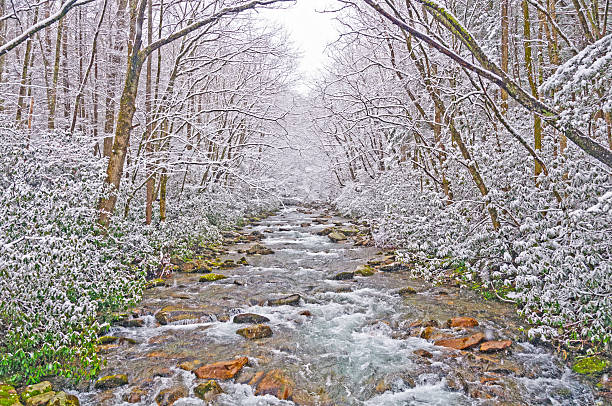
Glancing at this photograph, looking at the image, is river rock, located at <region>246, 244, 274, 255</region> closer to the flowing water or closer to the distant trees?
the distant trees

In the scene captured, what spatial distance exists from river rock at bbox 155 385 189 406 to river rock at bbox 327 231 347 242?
12.6 metres

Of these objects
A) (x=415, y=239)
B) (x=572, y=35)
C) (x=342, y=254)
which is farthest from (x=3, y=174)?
(x=572, y=35)

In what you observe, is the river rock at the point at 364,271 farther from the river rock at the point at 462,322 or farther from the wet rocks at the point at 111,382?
the wet rocks at the point at 111,382

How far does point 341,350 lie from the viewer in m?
6.95

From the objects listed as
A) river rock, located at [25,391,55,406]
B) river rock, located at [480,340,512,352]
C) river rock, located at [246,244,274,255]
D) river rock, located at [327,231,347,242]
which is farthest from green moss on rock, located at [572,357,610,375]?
river rock, located at [327,231,347,242]

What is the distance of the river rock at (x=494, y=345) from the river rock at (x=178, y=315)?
17.2 ft

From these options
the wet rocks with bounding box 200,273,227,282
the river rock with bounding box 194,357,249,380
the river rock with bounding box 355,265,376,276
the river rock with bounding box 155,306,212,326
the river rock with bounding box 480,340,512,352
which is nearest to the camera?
the river rock with bounding box 194,357,249,380

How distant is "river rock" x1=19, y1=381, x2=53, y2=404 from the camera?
4.76m

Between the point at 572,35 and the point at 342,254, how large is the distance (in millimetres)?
11242

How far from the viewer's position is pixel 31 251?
204 inches

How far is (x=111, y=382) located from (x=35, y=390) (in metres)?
0.92

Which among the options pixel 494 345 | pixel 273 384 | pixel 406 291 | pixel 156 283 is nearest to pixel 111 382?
pixel 273 384

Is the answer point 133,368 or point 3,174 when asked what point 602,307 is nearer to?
point 133,368

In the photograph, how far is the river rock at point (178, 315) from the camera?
316 inches
